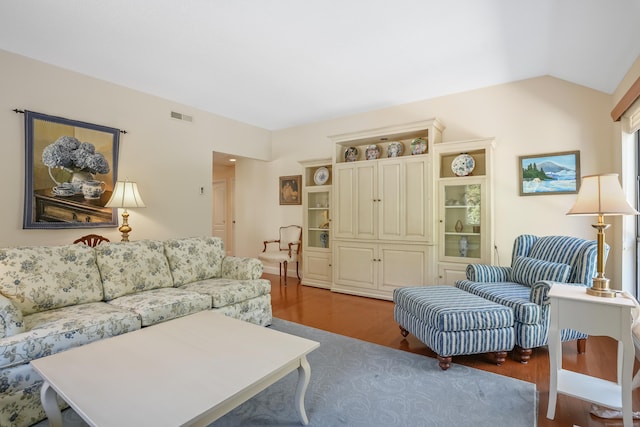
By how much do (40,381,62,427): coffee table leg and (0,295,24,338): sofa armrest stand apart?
0.50 m

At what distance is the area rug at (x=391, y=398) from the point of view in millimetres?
1707

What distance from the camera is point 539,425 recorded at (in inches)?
65.5

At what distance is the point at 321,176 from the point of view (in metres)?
5.06

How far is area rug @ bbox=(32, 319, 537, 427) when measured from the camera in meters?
1.71

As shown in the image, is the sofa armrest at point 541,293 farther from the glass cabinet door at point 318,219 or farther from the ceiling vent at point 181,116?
the ceiling vent at point 181,116

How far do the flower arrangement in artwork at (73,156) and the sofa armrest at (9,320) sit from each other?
1959mm

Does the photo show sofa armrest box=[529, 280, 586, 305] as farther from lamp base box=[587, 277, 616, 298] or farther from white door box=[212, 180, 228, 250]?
white door box=[212, 180, 228, 250]

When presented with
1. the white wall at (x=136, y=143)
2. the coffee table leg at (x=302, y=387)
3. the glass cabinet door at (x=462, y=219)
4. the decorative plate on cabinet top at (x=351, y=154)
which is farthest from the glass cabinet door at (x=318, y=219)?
the coffee table leg at (x=302, y=387)

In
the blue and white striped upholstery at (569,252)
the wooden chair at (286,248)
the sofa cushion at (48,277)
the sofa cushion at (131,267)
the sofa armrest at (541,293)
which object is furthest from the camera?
the wooden chair at (286,248)

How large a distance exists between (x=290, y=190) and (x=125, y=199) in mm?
2732

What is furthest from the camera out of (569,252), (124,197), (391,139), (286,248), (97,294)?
(286,248)

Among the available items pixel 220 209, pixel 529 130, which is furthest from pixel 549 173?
pixel 220 209

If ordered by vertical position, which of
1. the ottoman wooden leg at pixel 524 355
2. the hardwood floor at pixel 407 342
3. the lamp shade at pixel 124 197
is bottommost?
the hardwood floor at pixel 407 342

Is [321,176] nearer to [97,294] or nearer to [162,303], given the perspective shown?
[162,303]
